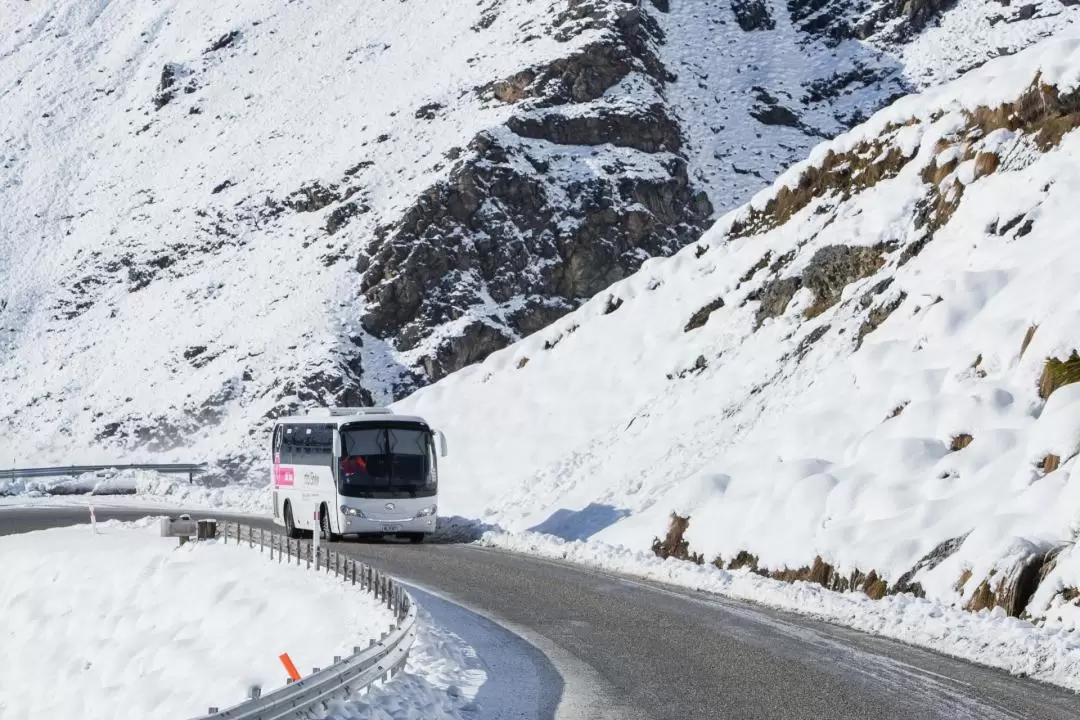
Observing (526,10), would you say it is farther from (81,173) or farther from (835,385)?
(835,385)

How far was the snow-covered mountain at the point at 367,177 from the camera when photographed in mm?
65812

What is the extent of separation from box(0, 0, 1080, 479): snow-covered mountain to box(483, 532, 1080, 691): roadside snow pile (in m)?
40.3

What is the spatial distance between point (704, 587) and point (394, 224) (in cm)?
5294

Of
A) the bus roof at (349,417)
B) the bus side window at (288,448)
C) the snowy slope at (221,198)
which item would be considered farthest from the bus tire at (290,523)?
the snowy slope at (221,198)

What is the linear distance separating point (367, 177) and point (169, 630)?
55240 millimetres

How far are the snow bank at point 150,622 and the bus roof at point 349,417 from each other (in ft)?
12.6

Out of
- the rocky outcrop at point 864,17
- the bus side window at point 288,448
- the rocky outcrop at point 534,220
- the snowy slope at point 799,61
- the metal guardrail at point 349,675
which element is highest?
the rocky outcrop at point 864,17

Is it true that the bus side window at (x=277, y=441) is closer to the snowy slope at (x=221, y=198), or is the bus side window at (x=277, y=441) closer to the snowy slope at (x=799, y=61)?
the snowy slope at (x=221, y=198)

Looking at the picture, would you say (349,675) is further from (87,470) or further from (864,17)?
(864,17)

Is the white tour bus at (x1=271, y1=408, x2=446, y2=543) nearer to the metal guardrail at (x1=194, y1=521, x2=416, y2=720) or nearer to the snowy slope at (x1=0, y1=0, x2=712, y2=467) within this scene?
the metal guardrail at (x1=194, y1=521, x2=416, y2=720)

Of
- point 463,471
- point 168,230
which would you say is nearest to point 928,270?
point 463,471

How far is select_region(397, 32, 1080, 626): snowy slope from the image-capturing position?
1748 centimetres

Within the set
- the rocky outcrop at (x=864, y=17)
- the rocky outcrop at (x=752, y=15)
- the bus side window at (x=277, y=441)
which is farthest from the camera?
the rocky outcrop at (x=752, y=15)

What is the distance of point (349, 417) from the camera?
27.9 metres
